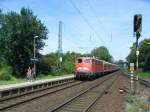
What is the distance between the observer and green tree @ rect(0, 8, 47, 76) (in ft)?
205

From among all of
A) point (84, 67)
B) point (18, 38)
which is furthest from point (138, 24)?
point (18, 38)

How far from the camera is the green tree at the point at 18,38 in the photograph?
2463 inches

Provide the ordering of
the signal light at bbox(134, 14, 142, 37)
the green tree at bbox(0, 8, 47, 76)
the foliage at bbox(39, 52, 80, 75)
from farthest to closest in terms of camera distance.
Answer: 1. the foliage at bbox(39, 52, 80, 75)
2. the green tree at bbox(0, 8, 47, 76)
3. the signal light at bbox(134, 14, 142, 37)

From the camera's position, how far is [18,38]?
206 ft

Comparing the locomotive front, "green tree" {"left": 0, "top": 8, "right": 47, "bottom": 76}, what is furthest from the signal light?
"green tree" {"left": 0, "top": 8, "right": 47, "bottom": 76}

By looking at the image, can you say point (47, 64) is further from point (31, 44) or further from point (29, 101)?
point (29, 101)

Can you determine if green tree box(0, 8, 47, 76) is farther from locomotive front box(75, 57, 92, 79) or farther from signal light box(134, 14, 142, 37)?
signal light box(134, 14, 142, 37)

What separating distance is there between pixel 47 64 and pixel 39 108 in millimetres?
52658

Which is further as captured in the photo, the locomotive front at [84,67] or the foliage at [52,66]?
the foliage at [52,66]

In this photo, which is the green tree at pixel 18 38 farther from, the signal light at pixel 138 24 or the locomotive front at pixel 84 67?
the signal light at pixel 138 24

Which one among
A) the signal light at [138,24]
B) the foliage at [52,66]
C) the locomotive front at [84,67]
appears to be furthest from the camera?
the foliage at [52,66]

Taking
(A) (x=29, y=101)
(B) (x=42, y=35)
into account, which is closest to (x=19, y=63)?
(B) (x=42, y=35)

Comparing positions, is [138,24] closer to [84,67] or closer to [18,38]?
[84,67]

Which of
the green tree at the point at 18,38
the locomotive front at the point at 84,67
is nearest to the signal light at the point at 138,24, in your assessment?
the locomotive front at the point at 84,67
